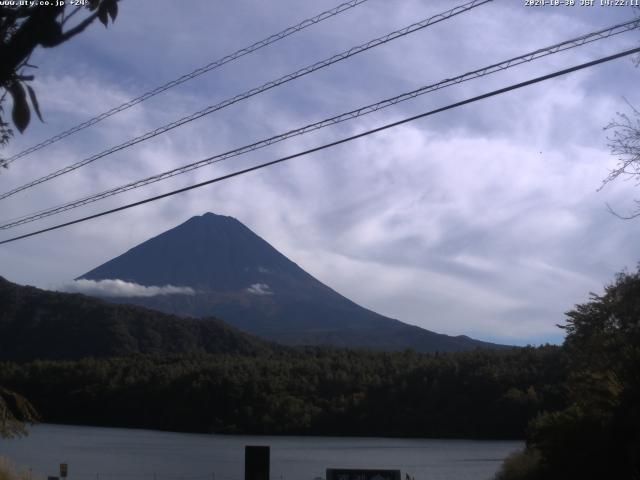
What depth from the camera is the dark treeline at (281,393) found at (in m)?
66.8

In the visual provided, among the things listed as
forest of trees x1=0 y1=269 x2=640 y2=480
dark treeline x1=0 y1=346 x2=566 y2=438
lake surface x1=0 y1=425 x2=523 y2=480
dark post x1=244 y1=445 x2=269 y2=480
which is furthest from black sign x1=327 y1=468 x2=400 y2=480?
dark treeline x1=0 y1=346 x2=566 y2=438

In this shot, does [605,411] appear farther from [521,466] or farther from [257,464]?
[257,464]

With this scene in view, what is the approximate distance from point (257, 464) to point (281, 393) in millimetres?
65564

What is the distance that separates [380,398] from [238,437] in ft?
44.1

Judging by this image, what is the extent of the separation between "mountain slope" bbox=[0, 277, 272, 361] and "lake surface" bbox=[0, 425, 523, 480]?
68.2 feet

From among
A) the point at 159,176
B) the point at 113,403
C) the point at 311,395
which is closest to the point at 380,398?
the point at 311,395

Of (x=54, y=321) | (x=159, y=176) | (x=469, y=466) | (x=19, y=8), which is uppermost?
(x=54, y=321)

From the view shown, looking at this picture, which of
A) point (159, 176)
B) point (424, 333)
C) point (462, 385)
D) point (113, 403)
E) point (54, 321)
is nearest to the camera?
point (159, 176)

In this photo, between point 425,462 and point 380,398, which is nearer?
point 425,462

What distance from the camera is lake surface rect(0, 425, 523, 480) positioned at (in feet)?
121

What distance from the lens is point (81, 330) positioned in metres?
93.7

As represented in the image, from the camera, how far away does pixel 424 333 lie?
181750 mm

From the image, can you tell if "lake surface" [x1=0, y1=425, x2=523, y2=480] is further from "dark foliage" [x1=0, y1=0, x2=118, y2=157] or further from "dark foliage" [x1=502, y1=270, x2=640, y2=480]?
"dark foliage" [x1=0, y1=0, x2=118, y2=157]

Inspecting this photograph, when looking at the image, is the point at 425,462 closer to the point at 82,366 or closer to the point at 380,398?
the point at 380,398
